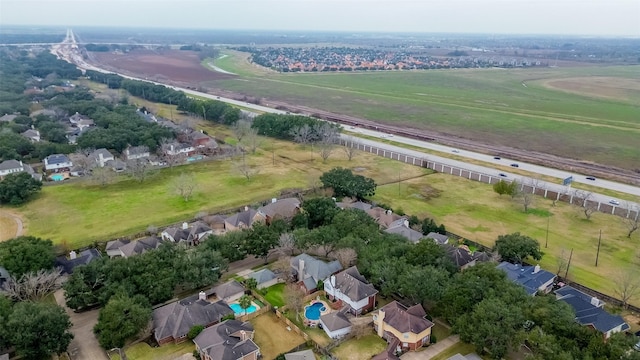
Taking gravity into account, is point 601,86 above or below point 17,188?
above

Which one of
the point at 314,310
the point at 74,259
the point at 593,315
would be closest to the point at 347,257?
the point at 314,310

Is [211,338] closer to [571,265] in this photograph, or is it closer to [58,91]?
[571,265]

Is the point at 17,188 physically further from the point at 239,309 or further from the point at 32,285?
the point at 239,309

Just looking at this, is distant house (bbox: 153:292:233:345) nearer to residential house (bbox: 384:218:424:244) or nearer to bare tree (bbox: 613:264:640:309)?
residential house (bbox: 384:218:424:244)

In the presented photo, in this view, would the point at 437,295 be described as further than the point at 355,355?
Yes

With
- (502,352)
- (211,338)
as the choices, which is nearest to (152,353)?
(211,338)
